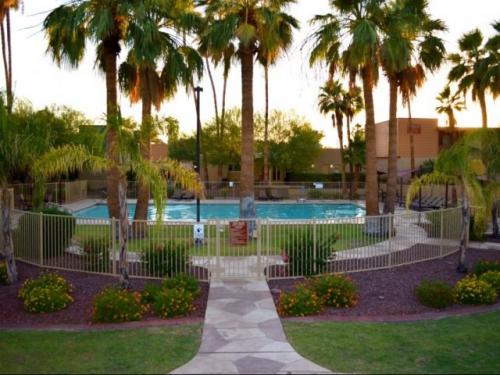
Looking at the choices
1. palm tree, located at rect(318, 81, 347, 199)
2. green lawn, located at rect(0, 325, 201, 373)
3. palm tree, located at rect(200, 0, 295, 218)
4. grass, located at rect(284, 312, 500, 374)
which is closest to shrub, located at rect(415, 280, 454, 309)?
grass, located at rect(284, 312, 500, 374)

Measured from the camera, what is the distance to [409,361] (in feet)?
24.7

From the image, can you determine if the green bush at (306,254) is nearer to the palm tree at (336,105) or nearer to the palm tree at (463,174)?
the palm tree at (463,174)

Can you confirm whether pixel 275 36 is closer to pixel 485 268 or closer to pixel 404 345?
pixel 485 268

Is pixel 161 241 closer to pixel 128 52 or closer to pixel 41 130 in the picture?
pixel 41 130

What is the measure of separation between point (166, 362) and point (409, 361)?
3.29 meters

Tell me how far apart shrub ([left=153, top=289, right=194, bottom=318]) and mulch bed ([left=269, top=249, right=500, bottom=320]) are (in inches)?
72.7

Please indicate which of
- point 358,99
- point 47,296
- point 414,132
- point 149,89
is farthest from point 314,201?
point 47,296

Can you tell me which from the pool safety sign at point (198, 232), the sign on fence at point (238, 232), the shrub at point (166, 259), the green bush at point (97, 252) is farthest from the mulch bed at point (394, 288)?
the green bush at point (97, 252)

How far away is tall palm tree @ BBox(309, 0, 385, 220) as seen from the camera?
16.8m

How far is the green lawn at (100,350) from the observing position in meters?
7.24

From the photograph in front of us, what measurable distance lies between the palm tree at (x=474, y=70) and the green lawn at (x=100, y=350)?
24060mm

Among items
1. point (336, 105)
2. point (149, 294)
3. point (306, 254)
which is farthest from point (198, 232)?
point (336, 105)

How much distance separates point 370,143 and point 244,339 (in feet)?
40.9

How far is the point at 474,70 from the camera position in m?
29.0
